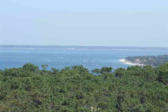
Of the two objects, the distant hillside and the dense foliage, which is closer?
the dense foliage

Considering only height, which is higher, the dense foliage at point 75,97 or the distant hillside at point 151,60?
the dense foliage at point 75,97

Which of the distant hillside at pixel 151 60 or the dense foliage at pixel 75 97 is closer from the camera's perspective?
the dense foliage at pixel 75 97

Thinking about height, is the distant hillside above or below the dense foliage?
below

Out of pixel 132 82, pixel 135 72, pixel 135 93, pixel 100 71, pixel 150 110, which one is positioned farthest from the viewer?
pixel 100 71

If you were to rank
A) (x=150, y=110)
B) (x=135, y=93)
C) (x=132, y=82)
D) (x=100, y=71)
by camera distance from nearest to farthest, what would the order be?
(x=150, y=110) < (x=135, y=93) < (x=132, y=82) < (x=100, y=71)

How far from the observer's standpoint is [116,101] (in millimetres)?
15359

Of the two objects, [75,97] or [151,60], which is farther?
[151,60]

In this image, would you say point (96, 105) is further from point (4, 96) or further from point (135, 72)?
point (135, 72)

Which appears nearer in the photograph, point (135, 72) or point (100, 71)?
point (135, 72)

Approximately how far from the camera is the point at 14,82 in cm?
1702

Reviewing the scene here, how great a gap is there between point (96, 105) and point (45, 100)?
235 cm

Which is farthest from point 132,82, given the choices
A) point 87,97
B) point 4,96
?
point 4,96

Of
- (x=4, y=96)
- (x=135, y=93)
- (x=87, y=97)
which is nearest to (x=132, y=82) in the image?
(x=135, y=93)

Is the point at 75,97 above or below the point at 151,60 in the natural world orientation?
above
